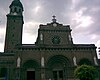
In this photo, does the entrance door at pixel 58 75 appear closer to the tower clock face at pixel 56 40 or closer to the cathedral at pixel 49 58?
the cathedral at pixel 49 58

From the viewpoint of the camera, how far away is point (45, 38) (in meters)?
39.8

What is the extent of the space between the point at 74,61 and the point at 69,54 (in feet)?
7.08

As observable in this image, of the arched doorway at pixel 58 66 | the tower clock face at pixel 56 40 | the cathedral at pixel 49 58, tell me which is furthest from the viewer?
the tower clock face at pixel 56 40

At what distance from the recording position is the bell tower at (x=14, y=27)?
43.8 m

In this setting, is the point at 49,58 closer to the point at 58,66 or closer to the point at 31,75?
the point at 58,66

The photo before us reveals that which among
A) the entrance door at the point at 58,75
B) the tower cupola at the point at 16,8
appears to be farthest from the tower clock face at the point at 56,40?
the tower cupola at the point at 16,8

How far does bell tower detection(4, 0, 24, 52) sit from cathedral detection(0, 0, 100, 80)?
171 inches

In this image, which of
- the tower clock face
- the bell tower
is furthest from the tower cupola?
the tower clock face

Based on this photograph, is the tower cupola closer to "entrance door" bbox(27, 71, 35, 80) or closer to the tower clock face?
the tower clock face

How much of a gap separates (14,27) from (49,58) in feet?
53.9

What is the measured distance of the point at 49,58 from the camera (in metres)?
36.7

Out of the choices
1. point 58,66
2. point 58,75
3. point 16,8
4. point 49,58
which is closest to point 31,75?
point 49,58

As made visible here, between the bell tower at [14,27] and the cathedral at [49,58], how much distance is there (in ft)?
14.2

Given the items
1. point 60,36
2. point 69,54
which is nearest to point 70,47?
point 69,54
